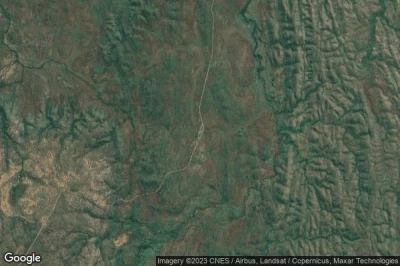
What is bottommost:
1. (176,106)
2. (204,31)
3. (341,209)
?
(341,209)

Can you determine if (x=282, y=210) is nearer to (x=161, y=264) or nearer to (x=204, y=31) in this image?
(x=161, y=264)

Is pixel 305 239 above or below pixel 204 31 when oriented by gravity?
below

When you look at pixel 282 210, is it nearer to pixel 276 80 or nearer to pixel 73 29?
pixel 276 80

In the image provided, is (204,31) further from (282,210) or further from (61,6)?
(282,210)

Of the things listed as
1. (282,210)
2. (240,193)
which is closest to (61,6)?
(240,193)

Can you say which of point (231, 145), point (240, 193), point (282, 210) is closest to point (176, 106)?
point (231, 145)

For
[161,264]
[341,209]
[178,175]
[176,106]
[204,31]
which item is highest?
[204,31]

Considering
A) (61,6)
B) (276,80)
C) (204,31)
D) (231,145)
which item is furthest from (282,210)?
(61,6)

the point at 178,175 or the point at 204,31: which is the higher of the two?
the point at 204,31
